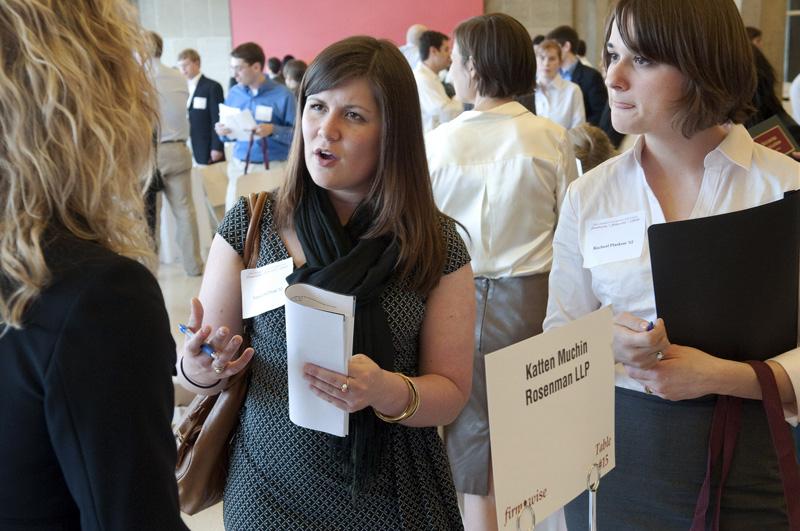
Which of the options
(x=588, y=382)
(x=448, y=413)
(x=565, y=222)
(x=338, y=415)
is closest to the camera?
(x=588, y=382)

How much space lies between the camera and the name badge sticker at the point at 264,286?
61.9 inches

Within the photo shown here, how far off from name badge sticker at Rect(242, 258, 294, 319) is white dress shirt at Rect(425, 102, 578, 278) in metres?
1.45

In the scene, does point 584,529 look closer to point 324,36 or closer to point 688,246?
point 688,246

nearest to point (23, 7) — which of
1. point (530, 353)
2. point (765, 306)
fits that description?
point (530, 353)

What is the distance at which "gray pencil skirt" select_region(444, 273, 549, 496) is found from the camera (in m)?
2.91

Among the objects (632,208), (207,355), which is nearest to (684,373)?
(632,208)

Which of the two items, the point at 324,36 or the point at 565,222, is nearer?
the point at 565,222

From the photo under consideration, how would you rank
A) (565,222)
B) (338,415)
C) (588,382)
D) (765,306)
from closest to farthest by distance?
(588,382) → (338,415) → (765,306) → (565,222)

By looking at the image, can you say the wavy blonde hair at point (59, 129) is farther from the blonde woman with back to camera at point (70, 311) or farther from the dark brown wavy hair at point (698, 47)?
the dark brown wavy hair at point (698, 47)

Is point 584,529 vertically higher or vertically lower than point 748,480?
lower

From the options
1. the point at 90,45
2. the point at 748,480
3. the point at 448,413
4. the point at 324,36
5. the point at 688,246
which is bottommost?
the point at 748,480

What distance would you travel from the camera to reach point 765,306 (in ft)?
5.08

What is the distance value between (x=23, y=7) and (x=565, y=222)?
117 centimetres

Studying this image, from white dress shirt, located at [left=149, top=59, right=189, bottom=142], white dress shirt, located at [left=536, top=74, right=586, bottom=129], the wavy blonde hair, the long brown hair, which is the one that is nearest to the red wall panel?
white dress shirt, located at [left=536, top=74, right=586, bottom=129]
